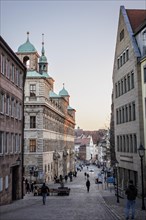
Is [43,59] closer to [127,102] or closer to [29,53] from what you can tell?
[29,53]

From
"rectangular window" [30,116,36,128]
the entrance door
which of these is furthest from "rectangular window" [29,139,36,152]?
the entrance door

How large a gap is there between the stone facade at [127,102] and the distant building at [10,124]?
1125 centimetres

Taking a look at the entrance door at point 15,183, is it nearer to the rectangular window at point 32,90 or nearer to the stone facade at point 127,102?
the stone facade at point 127,102

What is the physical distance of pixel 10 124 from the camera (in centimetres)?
3034

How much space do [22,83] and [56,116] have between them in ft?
128

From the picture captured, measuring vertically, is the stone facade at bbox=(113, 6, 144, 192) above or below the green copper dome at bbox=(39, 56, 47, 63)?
below

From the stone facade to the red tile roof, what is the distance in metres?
0.22

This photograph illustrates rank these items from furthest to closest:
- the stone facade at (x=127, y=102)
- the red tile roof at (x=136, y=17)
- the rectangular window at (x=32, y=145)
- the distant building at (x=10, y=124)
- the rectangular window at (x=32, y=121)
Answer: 1. the rectangular window at (x=32, y=121)
2. the rectangular window at (x=32, y=145)
3. the red tile roof at (x=136, y=17)
4. the stone facade at (x=127, y=102)
5. the distant building at (x=10, y=124)

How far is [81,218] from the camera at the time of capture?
1930 centimetres

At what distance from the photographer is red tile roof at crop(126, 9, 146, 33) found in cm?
3899

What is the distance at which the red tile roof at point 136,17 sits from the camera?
3899 centimetres

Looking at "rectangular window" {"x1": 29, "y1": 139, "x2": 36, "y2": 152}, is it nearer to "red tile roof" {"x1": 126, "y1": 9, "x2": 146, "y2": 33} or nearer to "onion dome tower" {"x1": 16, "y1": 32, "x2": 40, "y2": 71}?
"onion dome tower" {"x1": 16, "y1": 32, "x2": 40, "y2": 71}

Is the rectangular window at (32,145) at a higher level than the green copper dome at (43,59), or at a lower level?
lower

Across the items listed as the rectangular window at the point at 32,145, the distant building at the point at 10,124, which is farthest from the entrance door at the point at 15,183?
the rectangular window at the point at 32,145
